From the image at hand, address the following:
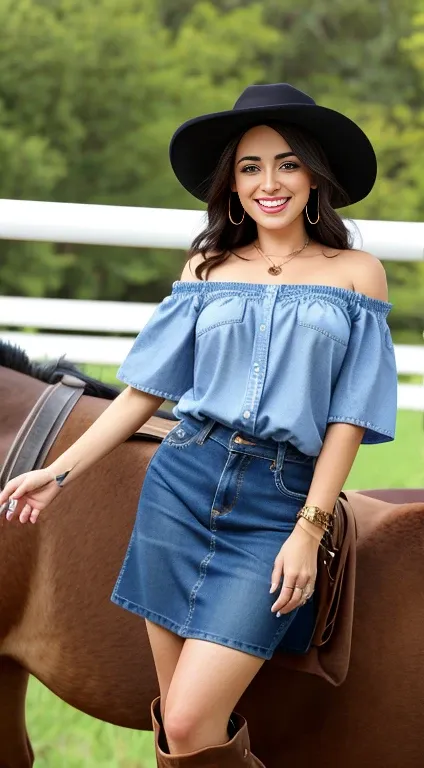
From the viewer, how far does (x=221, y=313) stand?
243 centimetres

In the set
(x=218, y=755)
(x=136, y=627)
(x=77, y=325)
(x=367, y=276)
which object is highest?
(x=367, y=276)

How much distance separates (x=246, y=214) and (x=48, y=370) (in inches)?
29.0

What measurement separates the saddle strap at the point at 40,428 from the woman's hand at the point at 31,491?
0.25 m

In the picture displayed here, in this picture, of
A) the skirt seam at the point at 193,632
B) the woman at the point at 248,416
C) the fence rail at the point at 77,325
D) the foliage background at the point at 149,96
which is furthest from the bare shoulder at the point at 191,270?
the foliage background at the point at 149,96

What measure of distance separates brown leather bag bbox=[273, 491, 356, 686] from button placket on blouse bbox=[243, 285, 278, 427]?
342 mm

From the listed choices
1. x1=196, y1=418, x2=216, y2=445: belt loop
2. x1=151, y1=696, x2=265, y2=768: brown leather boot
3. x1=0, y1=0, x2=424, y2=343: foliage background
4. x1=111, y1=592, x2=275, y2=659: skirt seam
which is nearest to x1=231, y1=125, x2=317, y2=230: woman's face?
x1=196, y1=418, x2=216, y2=445: belt loop

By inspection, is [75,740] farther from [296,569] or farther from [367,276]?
[367,276]

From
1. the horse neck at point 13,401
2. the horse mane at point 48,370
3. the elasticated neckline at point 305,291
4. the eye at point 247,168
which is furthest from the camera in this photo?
the horse mane at point 48,370

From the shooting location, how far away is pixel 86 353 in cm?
432

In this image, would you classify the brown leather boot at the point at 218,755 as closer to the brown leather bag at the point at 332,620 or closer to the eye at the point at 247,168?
the brown leather bag at the point at 332,620

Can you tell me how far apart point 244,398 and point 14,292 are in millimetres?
18645

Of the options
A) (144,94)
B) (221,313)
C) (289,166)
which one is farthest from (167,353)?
(144,94)

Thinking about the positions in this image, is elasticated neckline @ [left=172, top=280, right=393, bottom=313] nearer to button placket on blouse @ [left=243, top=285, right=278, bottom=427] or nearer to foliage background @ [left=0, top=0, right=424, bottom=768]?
button placket on blouse @ [left=243, top=285, right=278, bottom=427]

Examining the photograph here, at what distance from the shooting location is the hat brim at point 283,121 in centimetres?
243
